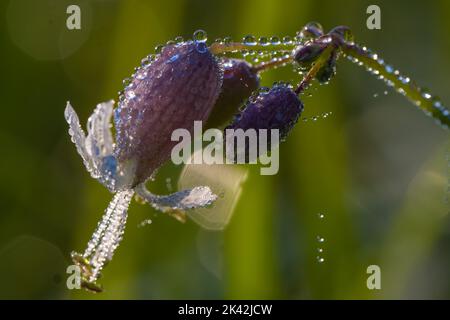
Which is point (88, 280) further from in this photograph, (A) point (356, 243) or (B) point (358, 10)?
(B) point (358, 10)

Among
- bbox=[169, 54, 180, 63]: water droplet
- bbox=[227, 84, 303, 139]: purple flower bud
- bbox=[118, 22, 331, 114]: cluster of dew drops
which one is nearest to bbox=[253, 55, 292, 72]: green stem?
bbox=[118, 22, 331, 114]: cluster of dew drops

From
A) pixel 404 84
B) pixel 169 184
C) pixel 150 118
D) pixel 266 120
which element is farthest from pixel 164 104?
pixel 169 184

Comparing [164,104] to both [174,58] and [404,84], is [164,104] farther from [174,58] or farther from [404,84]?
[404,84]

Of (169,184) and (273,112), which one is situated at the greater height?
(169,184)

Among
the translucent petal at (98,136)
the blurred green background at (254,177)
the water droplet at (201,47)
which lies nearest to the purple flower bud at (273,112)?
the water droplet at (201,47)

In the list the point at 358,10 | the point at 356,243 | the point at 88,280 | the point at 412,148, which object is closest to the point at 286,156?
the point at 356,243

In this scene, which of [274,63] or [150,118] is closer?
[150,118]

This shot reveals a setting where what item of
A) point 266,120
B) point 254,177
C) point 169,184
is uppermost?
point 169,184

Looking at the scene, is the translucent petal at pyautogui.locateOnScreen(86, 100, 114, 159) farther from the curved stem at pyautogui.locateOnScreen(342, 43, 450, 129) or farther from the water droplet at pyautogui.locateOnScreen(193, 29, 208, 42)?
the curved stem at pyautogui.locateOnScreen(342, 43, 450, 129)
